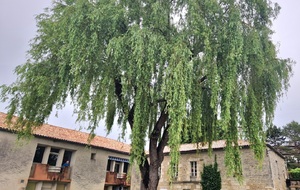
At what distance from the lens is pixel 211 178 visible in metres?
15.0

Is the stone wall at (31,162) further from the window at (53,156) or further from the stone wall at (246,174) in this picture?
the stone wall at (246,174)

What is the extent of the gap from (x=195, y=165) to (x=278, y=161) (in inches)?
241

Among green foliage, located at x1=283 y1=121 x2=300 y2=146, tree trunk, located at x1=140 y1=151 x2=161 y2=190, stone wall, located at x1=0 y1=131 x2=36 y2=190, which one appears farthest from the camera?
green foliage, located at x1=283 y1=121 x2=300 y2=146

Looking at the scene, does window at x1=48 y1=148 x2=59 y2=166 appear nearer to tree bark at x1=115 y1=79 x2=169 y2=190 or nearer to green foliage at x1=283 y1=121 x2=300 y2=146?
tree bark at x1=115 y1=79 x2=169 y2=190

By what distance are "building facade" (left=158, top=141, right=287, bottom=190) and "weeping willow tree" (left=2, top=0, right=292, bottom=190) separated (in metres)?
4.44

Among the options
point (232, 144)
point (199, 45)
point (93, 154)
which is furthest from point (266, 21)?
point (93, 154)

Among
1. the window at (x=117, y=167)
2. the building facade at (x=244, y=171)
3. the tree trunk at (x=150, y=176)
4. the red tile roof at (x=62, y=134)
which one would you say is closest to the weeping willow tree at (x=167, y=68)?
the tree trunk at (x=150, y=176)

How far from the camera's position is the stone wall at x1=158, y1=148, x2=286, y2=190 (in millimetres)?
13930

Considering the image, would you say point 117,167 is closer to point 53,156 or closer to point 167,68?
point 53,156

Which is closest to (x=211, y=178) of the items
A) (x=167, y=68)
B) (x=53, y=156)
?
(x=167, y=68)

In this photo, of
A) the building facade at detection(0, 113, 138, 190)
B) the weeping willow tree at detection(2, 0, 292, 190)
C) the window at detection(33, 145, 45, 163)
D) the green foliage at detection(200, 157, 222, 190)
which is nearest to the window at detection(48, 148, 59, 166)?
the building facade at detection(0, 113, 138, 190)

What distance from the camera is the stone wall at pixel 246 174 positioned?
1393cm

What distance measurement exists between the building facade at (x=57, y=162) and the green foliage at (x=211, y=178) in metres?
5.90

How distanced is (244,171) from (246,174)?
216 mm
